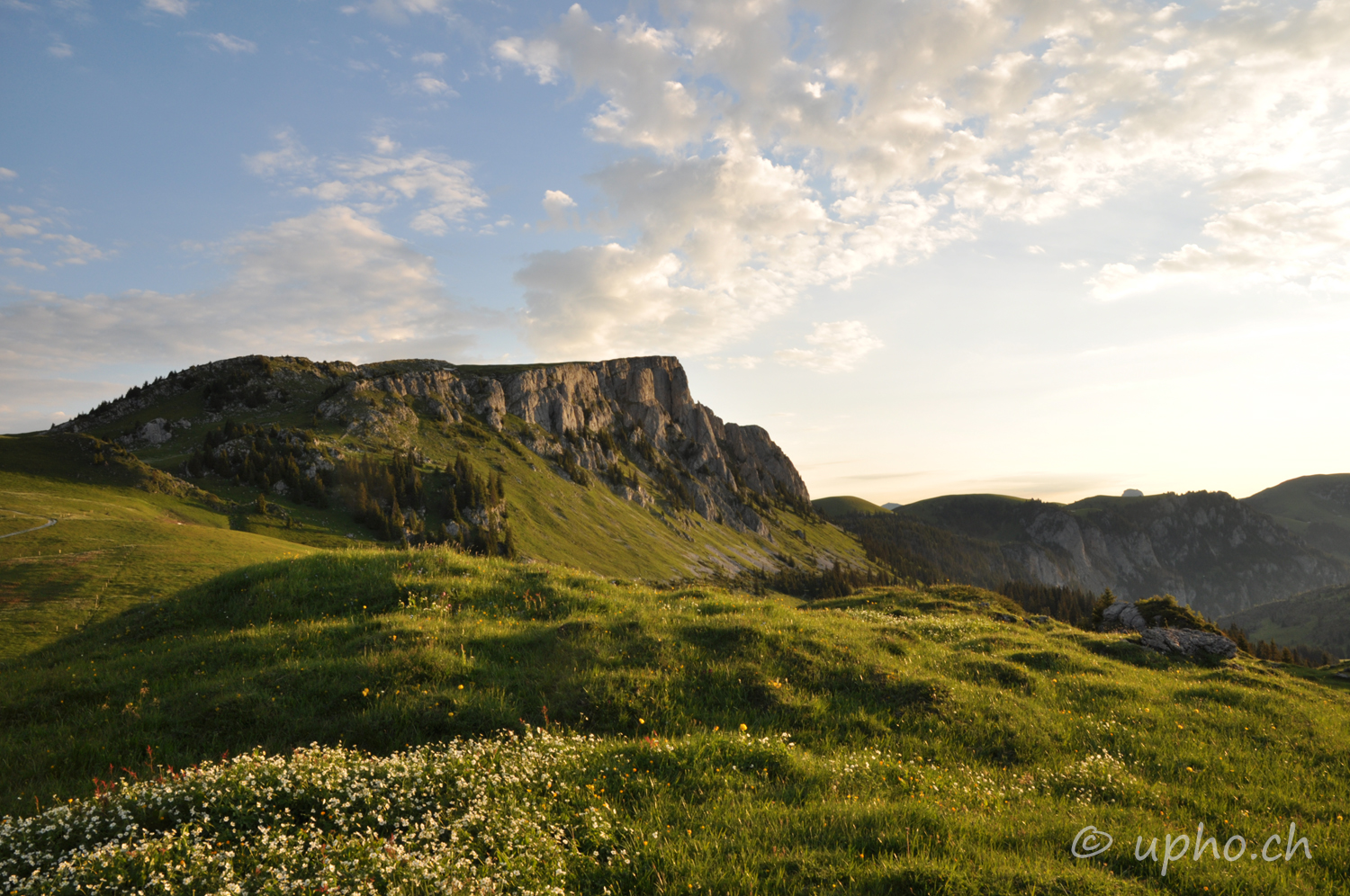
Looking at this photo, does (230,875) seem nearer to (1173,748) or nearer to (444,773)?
(444,773)

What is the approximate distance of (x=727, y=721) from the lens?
11.7 m

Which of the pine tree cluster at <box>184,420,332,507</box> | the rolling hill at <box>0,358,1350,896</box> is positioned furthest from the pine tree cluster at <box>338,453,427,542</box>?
the rolling hill at <box>0,358,1350,896</box>

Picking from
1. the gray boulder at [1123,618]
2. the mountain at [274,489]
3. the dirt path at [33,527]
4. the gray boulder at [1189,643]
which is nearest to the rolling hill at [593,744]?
the gray boulder at [1189,643]

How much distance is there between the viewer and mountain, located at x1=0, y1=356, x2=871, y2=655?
2873 centimetres

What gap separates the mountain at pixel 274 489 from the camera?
28734mm

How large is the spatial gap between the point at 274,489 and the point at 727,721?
104101 mm

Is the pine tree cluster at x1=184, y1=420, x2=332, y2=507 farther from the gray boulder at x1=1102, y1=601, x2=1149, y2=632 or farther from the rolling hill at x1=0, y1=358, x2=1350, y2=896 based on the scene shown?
the gray boulder at x1=1102, y1=601, x2=1149, y2=632

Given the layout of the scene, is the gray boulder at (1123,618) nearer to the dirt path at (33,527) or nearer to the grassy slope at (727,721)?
the grassy slope at (727,721)

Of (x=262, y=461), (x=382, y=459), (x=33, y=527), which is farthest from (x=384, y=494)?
(x=33, y=527)

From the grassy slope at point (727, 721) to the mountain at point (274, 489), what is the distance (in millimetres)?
Answer: 11970

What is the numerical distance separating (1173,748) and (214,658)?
2112 centimetres

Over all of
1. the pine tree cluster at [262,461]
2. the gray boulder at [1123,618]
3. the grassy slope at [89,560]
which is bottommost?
the gray boulder at [1123,618]

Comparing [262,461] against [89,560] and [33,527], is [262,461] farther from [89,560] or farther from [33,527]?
[89,560]

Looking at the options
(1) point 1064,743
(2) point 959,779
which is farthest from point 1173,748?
(2) point 959,779
